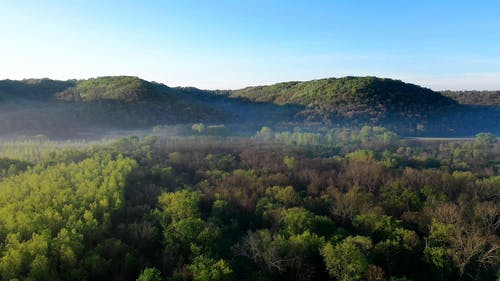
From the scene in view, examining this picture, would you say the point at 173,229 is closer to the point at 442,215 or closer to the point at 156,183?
the point at 156,183

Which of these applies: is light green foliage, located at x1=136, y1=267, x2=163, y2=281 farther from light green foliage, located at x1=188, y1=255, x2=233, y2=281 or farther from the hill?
the hill

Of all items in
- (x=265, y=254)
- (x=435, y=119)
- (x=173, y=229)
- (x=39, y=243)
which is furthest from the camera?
(x=435, y=119)

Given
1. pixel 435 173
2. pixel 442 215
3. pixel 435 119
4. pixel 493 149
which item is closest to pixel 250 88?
pixel 435 119

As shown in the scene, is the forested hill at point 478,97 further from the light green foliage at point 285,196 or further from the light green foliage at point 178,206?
the light green foliage at point 178,206

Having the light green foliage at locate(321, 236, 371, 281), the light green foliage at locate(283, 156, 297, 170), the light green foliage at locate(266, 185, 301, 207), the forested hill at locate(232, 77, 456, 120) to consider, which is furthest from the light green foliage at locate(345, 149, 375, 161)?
the forested hill at locate(232, 77, 456, 120)

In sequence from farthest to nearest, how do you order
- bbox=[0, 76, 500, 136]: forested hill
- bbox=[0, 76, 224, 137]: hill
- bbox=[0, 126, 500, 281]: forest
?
bbox=[0, 76, 500, 136]: forested hill → bbox=[0, 76, 224, 137]: hill → bbox=[0, 126, 500, 281]: forest

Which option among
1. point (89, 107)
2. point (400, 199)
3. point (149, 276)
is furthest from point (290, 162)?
point (89, 107)
